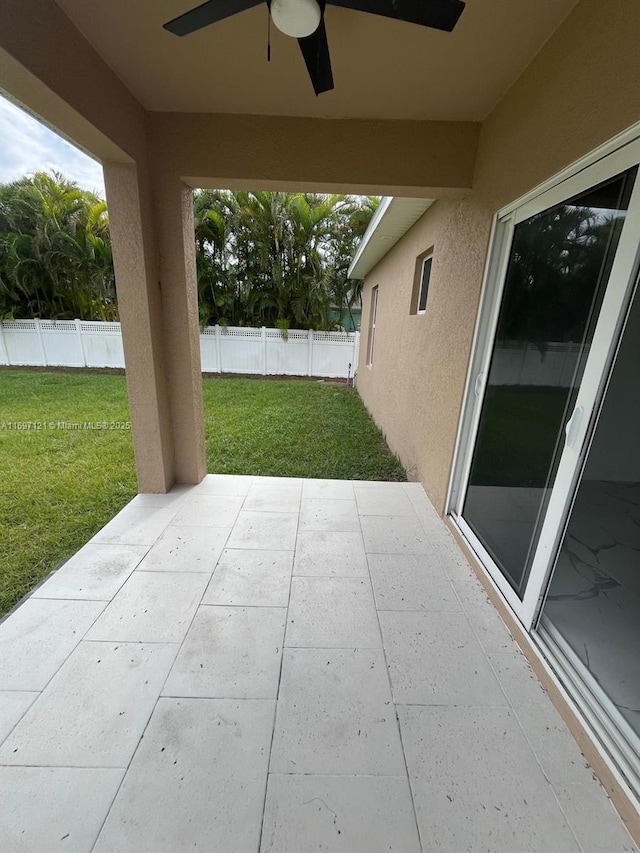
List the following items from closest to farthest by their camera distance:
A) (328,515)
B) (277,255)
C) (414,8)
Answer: (414,8), (328,515), (277,255)

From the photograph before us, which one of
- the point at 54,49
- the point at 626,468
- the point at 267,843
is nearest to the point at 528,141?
the point at 626,468

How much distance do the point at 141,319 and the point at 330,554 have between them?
2.13 metres

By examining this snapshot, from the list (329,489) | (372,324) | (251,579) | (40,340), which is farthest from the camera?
(40,340)

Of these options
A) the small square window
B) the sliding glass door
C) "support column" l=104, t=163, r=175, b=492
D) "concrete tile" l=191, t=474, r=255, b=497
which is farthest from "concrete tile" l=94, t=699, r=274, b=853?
the small square window

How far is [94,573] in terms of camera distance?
77.0 inches

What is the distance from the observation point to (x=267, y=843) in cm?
96

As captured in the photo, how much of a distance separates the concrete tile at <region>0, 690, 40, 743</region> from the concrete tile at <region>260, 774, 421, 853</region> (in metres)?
0.96

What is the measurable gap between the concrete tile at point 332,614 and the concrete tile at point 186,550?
1.93 ft

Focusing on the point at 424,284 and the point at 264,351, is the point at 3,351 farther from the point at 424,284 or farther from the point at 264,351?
the point at 424,284

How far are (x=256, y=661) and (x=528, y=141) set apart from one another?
9.34 ft

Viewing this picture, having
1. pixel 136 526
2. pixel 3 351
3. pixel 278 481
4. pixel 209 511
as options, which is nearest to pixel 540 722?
pixel 209 511

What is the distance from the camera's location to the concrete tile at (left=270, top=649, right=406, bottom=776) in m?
1.14

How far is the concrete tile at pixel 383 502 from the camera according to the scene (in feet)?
8.98

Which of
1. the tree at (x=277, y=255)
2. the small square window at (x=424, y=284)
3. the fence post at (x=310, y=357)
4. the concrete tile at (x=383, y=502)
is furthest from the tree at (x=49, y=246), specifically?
the concrete tile at (x=383, y=502)
